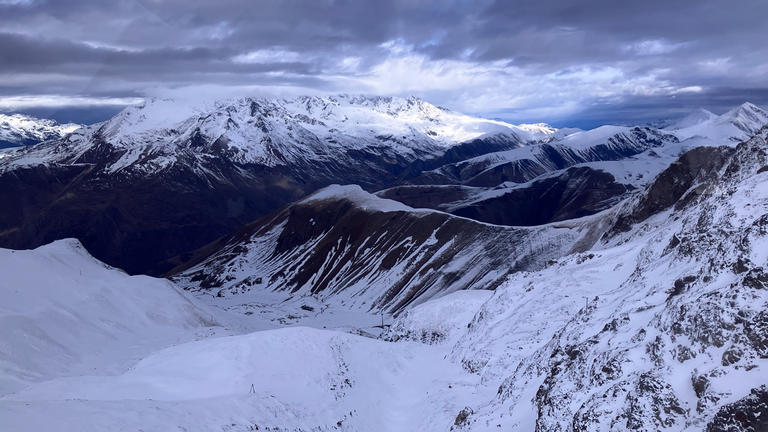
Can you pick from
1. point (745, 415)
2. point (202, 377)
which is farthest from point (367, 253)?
point (745, 415)

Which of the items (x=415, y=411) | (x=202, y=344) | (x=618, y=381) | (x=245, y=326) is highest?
(x=618, y=381)

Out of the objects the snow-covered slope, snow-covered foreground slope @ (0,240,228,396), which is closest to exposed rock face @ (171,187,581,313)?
snow-covered foreground slope @ (0,240,228,396)

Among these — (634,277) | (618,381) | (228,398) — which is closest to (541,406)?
(618,381)

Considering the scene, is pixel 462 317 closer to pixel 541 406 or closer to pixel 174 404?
pixel 541 406

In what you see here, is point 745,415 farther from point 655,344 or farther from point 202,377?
point 202,377

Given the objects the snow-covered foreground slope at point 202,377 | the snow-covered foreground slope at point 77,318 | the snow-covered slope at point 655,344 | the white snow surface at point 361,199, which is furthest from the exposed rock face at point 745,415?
the white snow surface at point 361,199

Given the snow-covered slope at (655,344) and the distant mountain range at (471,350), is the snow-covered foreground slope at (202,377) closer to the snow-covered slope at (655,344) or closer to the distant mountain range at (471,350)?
the distant mountain range at (471,350)
